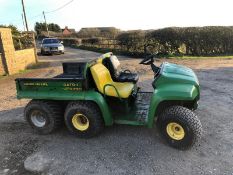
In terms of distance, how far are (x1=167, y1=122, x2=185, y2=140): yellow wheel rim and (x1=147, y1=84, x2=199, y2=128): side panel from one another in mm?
334

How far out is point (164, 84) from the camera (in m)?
4.50

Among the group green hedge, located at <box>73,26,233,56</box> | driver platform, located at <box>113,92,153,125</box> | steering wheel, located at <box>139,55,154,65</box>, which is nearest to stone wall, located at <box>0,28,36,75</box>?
green hedge, located at <box>73,26,233,56</box>

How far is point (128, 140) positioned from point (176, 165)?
3.72ft

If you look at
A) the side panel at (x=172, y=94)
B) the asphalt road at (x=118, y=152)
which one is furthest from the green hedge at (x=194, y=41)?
the side panel at (x=172, y=94)

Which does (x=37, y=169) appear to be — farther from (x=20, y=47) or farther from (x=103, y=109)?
(x=20, y=47)

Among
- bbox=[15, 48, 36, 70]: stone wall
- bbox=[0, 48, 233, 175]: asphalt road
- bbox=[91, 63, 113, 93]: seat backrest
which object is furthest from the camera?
bbox=[15, 48, 36, 70]: stone wall

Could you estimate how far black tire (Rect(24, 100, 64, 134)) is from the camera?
5246mm

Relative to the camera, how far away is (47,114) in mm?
5254

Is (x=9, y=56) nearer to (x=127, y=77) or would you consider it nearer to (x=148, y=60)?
(x=127, y=77)

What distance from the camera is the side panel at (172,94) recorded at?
426cm

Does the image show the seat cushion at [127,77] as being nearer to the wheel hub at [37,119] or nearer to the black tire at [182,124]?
the black tire at [182,124]

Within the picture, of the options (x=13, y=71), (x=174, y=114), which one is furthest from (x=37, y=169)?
(x=13, y=71)

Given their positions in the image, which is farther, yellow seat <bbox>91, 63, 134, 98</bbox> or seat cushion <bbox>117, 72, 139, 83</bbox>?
seat cushion <bbox>117, 72, 139, 83</bbox>

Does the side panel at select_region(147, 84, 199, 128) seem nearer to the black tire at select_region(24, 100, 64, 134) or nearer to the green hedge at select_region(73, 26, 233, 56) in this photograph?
the black tire at select_region(24, 100, 64, 134)
